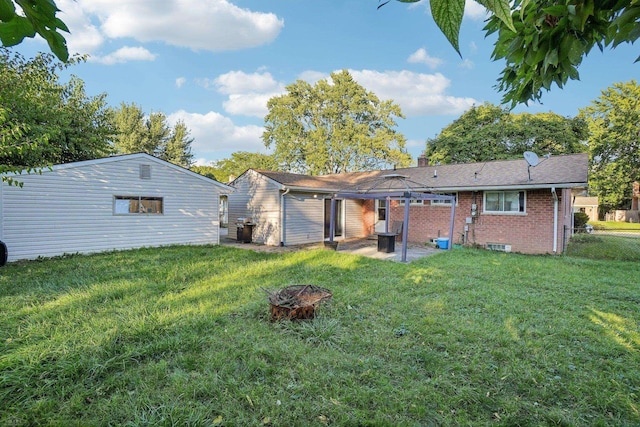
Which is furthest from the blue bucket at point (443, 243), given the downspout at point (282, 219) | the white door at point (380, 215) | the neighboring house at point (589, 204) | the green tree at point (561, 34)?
the neighboring house at point (589, 204)

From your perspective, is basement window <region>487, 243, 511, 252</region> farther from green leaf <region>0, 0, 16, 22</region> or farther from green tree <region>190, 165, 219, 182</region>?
green tree <region>190, 165, 219, 182</region>

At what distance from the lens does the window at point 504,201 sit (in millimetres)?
10844

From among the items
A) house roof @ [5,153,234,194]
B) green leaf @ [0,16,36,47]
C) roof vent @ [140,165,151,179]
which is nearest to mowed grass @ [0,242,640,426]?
green leaf @ [0,16,36,47]

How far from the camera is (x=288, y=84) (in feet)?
90.8

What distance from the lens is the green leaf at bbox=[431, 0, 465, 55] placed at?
582 millimetres

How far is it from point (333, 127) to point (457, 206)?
694 inches

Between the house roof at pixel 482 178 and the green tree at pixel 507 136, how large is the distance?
10326 millimetres

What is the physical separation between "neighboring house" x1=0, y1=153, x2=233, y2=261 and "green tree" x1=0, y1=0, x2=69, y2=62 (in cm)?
984

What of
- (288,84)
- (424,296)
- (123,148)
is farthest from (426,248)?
(123,148)

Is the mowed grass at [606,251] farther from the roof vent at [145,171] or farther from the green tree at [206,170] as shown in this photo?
the green tree at [206,170]

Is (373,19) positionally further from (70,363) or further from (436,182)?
(436,182)

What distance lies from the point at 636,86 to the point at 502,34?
38.1 m

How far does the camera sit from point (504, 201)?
11.2 m

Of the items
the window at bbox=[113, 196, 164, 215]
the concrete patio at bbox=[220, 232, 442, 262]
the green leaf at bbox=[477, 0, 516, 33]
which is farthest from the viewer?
the window at bbox=[113, 196, 164, 215]
